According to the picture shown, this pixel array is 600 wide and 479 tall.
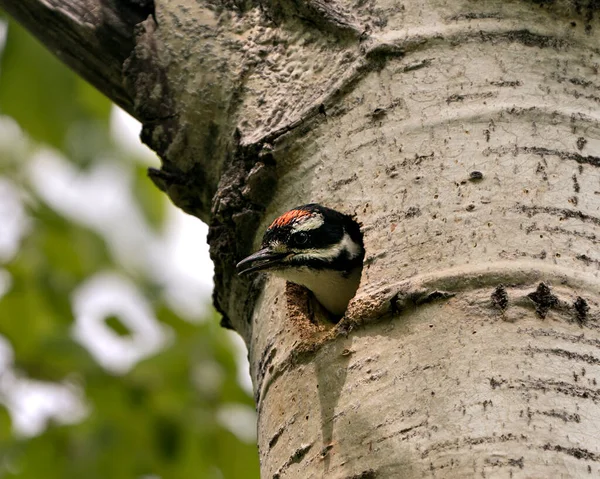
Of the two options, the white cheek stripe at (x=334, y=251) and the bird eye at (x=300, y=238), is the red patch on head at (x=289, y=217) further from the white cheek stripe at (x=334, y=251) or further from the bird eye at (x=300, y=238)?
the white cheek stripe at (x=334, y=251)

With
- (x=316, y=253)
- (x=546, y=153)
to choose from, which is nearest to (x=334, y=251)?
(x=316, y=253)

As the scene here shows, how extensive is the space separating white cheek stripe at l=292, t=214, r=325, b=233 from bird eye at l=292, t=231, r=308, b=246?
30 mm

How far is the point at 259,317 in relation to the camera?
3.13m

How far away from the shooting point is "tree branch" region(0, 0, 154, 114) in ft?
11.8

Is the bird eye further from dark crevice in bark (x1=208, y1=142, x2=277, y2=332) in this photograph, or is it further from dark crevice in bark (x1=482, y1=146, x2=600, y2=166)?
dark crevice in bark (x1=482, y1=146, x2=600, y2=166)

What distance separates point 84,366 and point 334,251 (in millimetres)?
1736

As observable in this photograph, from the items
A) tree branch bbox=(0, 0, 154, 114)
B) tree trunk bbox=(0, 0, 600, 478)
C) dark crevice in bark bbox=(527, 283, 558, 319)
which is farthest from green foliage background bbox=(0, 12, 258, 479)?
dark crevice in bark bbox=(527, 283, 558, 319)

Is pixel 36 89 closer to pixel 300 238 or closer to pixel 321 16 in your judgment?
pixel 300 238

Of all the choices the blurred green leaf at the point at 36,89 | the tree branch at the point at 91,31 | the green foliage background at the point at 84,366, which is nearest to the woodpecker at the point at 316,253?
the tree branch at the point at 91,31

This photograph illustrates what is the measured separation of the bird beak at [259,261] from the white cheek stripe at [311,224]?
0.20 meters

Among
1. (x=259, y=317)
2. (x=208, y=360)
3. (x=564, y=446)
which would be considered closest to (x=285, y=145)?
(x=259, y=317)

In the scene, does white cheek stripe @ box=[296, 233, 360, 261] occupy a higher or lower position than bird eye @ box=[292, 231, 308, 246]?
higher

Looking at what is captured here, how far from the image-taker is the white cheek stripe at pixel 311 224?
131 inches

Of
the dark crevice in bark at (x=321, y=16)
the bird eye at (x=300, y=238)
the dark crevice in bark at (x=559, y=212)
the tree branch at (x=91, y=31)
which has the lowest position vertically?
the dark crevice in bark at (x=559, y=212)
